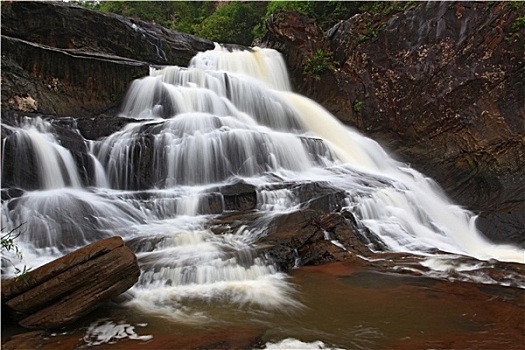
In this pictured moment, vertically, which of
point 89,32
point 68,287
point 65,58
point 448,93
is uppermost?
point 89,32

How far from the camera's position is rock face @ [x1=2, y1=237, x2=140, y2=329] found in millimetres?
4109

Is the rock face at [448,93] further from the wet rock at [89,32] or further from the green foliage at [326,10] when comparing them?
the wet rock at [89,32]

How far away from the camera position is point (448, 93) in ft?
39.9

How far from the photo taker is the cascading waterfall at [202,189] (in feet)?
17.8

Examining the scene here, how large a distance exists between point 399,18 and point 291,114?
5109 millimetres

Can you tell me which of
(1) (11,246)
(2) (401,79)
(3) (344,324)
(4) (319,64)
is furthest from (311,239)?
(4) (319,64)

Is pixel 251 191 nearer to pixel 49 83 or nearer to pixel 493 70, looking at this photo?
pixel 49 83

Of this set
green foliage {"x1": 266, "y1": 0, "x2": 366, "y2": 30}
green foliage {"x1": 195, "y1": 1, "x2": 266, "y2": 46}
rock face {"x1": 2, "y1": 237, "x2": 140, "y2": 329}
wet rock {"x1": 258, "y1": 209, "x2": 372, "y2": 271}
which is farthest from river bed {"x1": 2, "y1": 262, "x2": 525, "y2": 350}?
green foliage {"x1": 195, "y1": 1, "x2": 266, "y2": 46}

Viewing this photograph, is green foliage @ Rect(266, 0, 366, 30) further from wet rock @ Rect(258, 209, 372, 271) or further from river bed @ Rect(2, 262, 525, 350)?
river bed @ Rect(2, 262, 525, 350)

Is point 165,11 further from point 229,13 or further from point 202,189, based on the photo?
point 202,189

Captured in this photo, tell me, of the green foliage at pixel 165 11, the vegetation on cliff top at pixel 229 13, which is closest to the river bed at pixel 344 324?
the vegetation on cliff top at pixel 229 13

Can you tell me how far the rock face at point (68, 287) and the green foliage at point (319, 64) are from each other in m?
12.5

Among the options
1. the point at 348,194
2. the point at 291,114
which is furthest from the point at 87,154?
the point at 291,114

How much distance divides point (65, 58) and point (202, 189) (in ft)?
22.9
